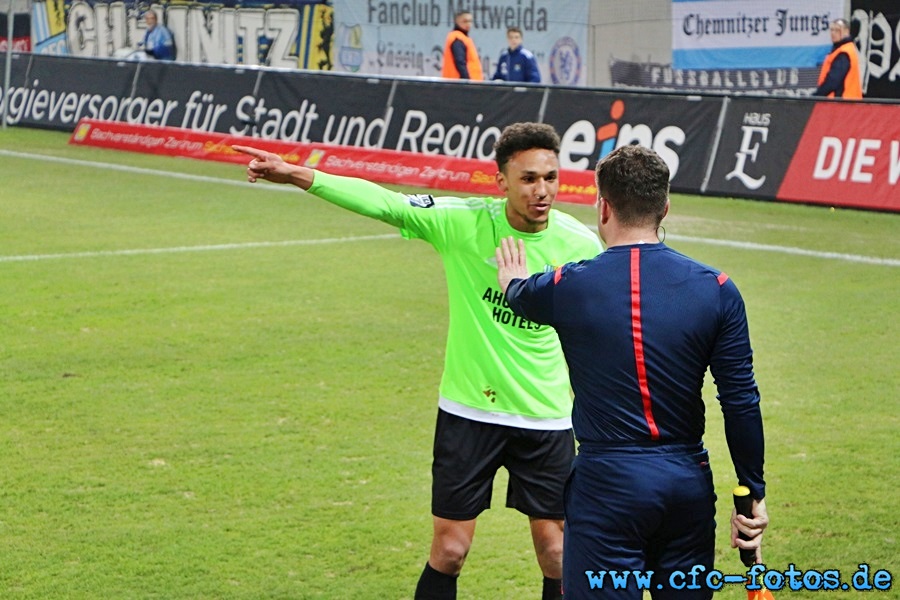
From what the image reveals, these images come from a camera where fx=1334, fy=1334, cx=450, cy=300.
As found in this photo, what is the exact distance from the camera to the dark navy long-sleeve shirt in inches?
167

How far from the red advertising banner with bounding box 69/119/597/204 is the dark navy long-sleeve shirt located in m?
13.3

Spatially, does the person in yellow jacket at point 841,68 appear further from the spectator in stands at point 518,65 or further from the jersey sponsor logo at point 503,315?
the jersey sponsor logo at point 503,315

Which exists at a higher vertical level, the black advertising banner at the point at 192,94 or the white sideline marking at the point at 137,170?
the black advertising banner at the point at 192,94

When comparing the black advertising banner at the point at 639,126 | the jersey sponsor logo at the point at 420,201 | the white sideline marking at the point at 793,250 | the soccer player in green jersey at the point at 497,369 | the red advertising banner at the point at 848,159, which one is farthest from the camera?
the black advertising banner at the point at 639,126

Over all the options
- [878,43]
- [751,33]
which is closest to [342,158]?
[751,33]

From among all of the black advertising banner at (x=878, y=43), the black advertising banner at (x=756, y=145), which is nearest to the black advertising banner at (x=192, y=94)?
the black advertising banner at (x=756, y=145)

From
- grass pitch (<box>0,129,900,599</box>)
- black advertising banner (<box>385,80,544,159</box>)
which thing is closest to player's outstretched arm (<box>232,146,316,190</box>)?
grass pitch (<box>0,129,900,599</box>)

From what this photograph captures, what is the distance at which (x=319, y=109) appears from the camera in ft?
77.8

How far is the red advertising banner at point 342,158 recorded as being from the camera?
786 inches

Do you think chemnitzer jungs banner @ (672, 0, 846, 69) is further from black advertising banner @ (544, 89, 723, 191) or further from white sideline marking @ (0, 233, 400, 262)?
white sideline marking @ (0, 233, 400, 262)

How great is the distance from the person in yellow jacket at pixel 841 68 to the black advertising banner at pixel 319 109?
724cm

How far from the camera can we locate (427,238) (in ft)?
19.1

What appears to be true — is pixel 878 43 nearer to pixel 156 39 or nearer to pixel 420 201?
pixel 156 39

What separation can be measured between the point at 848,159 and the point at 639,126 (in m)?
3.22
